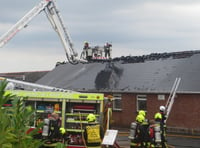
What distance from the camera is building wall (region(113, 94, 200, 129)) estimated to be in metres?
24.2

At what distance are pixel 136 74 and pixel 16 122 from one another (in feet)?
90.1

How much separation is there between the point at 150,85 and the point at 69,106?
14783 millimetres

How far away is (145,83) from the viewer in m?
28.4

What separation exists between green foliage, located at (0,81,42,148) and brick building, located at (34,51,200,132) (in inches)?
853

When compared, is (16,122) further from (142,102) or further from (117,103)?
(117,103)

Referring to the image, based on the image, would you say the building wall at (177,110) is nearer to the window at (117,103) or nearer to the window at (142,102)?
the window at (142,102)

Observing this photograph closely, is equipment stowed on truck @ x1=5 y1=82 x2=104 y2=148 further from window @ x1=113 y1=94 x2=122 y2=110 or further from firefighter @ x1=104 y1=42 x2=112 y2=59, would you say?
firefighter @ x1=104 y1=42 x2=112 y2=59

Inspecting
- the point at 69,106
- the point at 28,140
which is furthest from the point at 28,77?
the point at 28,140

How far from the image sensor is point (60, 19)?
1276 inches

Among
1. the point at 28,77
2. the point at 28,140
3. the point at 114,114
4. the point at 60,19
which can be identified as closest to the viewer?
the point at 28,140

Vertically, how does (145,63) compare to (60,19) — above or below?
below

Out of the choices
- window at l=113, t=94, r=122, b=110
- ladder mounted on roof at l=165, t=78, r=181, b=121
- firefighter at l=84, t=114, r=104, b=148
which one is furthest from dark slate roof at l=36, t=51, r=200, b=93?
firefighter at l=84, t=114, r=104, b=148

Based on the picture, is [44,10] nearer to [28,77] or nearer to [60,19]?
[60,19]

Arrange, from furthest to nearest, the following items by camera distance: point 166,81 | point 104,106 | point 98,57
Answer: point 98,57 < point 166,81 < point 104,106
